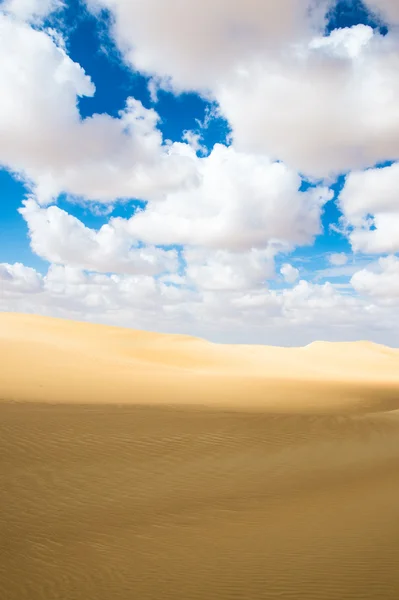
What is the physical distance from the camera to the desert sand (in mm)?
4910

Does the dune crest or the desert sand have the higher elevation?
the dune crest

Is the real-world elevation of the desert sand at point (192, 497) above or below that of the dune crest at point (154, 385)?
below

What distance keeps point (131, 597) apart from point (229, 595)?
96cm

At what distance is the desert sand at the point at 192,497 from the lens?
16.1 feet

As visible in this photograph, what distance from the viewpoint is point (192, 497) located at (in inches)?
301

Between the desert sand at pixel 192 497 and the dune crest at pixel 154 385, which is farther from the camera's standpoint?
the dune crest at pixel 154 385

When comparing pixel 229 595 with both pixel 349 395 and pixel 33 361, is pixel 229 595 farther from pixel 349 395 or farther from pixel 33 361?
pixel 33 361

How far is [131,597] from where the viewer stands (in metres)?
4.53

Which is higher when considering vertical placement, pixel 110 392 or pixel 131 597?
pixel 110 392

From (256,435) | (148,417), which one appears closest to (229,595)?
(256,435)

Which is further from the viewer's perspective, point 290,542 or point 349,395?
point 349,395

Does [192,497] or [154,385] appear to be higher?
[154,385]

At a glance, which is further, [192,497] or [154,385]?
[154,385]

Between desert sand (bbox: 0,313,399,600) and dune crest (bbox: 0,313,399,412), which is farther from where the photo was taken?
dune crest (bbox: 0,313,399,412)
